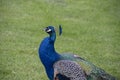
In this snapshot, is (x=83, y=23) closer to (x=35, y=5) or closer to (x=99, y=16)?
(x=99, y=16)

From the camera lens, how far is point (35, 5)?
32.0ft

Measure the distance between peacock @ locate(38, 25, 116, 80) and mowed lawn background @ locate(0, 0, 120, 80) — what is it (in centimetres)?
126

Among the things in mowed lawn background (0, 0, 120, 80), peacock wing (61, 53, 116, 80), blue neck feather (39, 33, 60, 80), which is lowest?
mowed lawn background (0, 0, 120, 80)

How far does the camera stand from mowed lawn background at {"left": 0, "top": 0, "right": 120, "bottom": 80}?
5.96 m

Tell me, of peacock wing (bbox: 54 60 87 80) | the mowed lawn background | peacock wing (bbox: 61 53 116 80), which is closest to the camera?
peacock wing (bbox: 54 60 87 80)

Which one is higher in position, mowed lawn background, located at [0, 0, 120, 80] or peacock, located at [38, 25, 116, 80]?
peacock, located at [38, 25, 116, 80]

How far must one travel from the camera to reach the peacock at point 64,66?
4.08 meters

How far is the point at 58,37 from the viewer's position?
7.42 m

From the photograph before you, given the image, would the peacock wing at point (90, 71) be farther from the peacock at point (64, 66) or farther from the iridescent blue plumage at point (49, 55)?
the iridescent blue plumage at point (49, 55)

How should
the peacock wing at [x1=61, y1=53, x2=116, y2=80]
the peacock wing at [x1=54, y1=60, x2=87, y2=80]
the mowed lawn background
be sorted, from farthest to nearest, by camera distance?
the mowed lawn background < the peacock wing at [x1=61, y1=53, x2=116, y2=80] < the peacock wing at [x1=54, y1=60, x2=87, y2=80]

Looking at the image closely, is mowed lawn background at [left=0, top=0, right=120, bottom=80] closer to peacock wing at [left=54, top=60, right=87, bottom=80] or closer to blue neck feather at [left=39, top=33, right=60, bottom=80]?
blue neck feather at [left=39, top=33, right=60, bottom=80]

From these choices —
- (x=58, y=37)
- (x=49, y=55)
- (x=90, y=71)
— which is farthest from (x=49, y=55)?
(x=58, y=37)

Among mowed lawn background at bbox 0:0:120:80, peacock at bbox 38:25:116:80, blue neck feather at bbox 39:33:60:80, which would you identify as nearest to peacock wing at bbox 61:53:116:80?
peacock at bbox 38:25:116:80

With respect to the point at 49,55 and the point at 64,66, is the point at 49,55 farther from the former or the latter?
the point at 64,66
